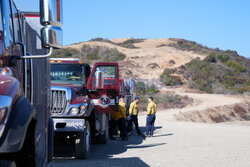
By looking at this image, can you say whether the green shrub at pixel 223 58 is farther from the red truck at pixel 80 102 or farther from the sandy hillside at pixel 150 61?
the red truck at pixel 80 102

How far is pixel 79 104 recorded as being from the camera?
397 inches

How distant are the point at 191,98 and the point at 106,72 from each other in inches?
1090

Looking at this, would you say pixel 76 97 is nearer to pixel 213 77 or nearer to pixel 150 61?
pixel 213 77

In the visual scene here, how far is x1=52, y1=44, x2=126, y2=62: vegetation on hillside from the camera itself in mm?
72500

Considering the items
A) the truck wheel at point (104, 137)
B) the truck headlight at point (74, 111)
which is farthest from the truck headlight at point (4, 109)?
the truck wheel at point (104, 137)

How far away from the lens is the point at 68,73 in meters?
11.9

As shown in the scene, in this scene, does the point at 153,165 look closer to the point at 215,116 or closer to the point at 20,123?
the point at 20,123

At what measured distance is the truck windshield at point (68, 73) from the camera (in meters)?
11.7

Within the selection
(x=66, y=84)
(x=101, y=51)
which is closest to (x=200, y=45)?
(x=101, y=51)

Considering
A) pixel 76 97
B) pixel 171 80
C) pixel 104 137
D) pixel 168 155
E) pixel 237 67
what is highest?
pixel 237 67

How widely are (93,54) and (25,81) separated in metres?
71.8

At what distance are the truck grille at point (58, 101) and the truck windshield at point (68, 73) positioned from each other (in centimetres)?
143

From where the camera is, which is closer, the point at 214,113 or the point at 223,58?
the point at 214,113

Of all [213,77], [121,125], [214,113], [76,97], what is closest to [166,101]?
[214,113]
